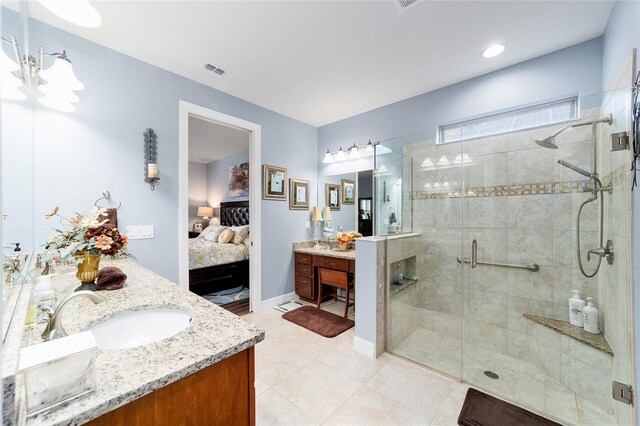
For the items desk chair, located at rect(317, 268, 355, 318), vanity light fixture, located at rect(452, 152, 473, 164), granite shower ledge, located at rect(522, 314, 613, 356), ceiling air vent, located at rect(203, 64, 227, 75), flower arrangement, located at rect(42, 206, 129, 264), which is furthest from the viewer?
desk chair, located at rect(317, 268, 355, 318)

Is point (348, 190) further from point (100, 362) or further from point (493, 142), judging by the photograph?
point (100, 362)

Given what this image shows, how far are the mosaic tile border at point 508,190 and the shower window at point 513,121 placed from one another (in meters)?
0.54

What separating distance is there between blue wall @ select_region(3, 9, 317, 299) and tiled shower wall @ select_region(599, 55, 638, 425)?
3308mm

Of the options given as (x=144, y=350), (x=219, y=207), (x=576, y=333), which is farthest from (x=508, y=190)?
(x=219, y=207)

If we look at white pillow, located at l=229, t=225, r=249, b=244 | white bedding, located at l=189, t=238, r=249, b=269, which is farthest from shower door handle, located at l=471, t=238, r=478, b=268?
white pillow, located at l=229, t=225, r=249, b=244

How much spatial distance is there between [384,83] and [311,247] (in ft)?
7.92

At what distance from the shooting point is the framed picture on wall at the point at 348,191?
145 inches

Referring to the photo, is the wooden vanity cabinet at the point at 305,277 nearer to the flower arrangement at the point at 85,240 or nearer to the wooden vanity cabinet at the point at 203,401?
the flower arrangement at the point at 85,240

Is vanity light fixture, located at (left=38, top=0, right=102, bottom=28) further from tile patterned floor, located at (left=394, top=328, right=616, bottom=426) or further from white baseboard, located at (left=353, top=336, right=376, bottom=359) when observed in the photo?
tile patterned floor, located at (left=394, top=328, right=616, bottom=426)

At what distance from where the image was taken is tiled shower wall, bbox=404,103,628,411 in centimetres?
208

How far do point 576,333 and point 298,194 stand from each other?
3195 millimetres

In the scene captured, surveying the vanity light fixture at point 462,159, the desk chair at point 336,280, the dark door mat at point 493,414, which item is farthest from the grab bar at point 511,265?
the desk chair at point 336,280

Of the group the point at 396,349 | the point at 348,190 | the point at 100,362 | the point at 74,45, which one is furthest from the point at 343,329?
the point at 74,45

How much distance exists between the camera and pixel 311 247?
12.8 feet
